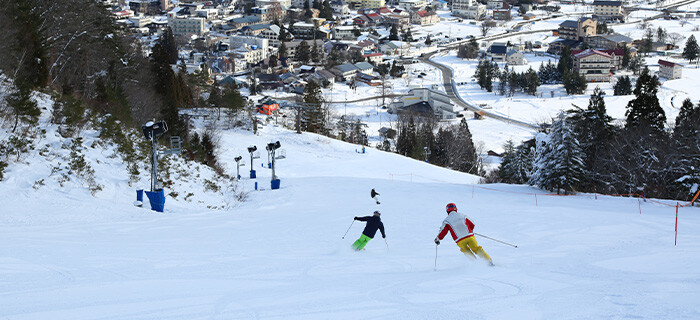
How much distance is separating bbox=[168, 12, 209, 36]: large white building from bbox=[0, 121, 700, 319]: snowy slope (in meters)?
70.0

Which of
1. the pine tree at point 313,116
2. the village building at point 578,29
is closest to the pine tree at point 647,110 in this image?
the pine tree at point 313,116

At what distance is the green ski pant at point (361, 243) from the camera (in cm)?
835

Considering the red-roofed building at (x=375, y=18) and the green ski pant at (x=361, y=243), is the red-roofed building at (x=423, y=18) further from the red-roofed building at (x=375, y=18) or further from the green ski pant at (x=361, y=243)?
the green ski pant at (x=361, y=243)

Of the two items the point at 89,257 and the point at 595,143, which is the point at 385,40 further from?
the point at 89,257

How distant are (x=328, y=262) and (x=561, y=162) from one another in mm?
10970

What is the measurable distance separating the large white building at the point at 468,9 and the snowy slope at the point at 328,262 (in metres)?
84.2

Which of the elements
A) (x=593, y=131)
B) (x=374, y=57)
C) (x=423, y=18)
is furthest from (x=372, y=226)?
(x=423, y=18)

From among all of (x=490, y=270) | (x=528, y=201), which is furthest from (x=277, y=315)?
(x=528, y=201)

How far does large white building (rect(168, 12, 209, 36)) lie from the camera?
261ft

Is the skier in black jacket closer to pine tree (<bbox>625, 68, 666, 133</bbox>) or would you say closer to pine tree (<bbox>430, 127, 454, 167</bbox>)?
pine tree (<bbox>625, 68, 666, 133</bbox>)

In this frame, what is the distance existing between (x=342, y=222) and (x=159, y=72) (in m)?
18.4

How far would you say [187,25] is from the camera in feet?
262

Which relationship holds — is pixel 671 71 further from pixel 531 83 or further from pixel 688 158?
pixel 688 158

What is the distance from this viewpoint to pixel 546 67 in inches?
2285
